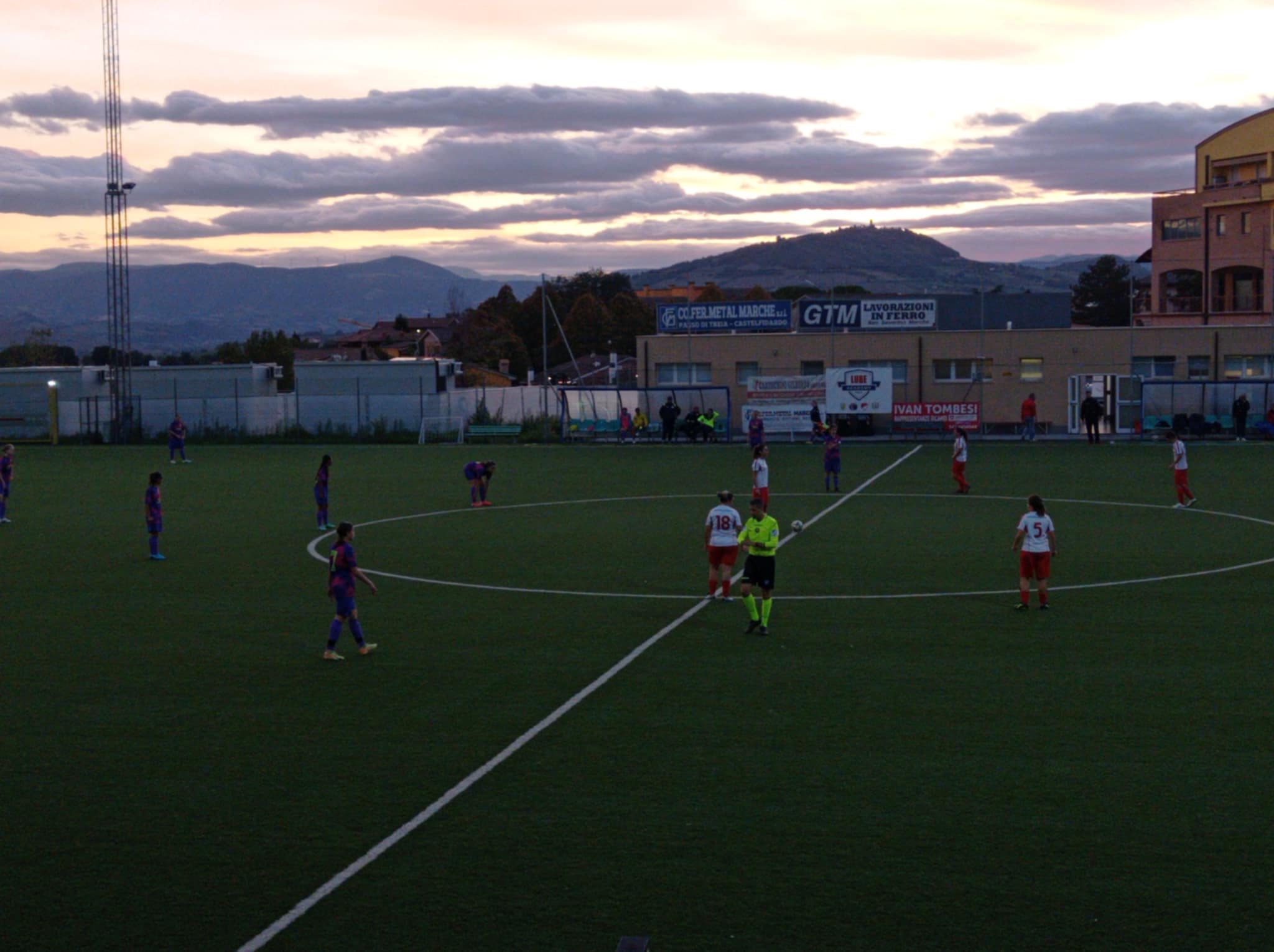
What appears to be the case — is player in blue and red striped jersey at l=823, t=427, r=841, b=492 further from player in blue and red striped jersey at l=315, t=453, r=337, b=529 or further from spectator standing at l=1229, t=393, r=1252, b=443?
spectator standing at l=1229, t=393, r=1252, b=443

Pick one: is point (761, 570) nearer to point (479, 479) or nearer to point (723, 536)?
point (723, 536)

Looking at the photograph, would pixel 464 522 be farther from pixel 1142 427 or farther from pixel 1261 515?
pixel 1142 427

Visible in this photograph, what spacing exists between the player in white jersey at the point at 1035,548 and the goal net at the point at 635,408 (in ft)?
144

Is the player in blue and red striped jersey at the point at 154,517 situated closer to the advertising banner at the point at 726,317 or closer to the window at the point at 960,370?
the window at the point at 960,370

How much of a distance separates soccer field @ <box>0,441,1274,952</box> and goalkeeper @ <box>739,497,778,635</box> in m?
0.59

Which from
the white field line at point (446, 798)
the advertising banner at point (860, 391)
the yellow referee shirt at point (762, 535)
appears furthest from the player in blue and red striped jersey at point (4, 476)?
the advertising banner at point (860, 391)

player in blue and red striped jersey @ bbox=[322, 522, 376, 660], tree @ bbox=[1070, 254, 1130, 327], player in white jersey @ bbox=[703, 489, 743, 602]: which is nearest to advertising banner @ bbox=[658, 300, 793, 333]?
player in white jersey @ bbox=[703, 489, 743, 602]

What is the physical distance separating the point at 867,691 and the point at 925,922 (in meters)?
6.27

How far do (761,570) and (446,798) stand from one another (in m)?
7.67

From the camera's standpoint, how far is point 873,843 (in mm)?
10062

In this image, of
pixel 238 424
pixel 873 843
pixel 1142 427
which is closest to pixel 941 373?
pixel 1142 427

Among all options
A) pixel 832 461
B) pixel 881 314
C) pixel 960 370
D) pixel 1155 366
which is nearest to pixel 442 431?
pixel 881 314

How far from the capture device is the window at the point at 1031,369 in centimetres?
6869

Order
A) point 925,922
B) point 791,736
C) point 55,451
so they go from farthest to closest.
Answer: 1. point 55,451
2. point 791,736
3. point 925,922
